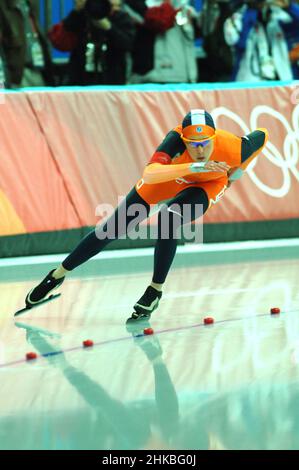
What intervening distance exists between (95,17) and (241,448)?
7645 millimetres

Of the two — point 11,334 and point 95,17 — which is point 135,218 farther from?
point 95,17

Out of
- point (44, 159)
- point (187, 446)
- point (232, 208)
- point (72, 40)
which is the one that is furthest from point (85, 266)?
point (187, 446)

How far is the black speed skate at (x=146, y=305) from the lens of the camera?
6523 millimetres

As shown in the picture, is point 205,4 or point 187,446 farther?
point 205,4

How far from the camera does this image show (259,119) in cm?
1102

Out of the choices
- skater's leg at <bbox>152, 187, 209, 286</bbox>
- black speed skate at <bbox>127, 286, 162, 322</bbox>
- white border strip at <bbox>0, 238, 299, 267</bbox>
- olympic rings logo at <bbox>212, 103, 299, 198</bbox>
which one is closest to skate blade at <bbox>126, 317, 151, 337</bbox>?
black speed skate at <bbox>127, 286, 162, 322</bbox>

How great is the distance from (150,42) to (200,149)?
Answer: 16.2 ft

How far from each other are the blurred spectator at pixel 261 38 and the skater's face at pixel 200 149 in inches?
223

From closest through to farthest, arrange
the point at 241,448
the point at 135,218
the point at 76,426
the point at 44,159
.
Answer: the point at 241,448, the point at 76,426, the point at 135,218, the point at 44,159


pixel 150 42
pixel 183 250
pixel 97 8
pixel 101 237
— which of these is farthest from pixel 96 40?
pixel 101 237

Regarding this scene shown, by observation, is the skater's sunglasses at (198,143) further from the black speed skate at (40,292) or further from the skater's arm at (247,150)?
the black speed skate at (40,292)

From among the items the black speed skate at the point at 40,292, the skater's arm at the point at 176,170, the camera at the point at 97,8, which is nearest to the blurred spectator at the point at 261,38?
the camera at the point at 97,8

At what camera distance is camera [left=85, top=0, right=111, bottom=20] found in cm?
1038

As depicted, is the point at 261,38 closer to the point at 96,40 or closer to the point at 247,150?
the point at 96,40
